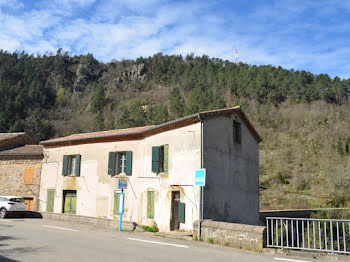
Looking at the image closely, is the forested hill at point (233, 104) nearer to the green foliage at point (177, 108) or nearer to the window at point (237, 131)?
the green foliage at point (177, 108)

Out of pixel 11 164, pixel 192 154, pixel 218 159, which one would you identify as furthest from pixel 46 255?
pixel 11 164

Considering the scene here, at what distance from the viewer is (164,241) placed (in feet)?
35.2

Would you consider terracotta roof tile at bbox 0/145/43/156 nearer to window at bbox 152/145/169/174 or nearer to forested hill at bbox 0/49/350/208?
window at bbox 152/145/169/174

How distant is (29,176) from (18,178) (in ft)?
2.69

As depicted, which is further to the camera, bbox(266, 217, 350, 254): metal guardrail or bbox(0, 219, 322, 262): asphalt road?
bbox(266, 217, 350, 254): metal guardrail

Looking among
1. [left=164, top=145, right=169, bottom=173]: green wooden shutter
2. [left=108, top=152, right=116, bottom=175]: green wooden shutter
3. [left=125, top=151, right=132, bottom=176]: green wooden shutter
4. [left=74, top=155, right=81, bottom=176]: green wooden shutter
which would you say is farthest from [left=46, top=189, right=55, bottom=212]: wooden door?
[left=164, top=145, right=169, bottom=173]: green wooden shutter

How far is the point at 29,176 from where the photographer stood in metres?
21.7

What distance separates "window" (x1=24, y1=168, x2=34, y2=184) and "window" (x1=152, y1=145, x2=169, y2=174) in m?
10.7

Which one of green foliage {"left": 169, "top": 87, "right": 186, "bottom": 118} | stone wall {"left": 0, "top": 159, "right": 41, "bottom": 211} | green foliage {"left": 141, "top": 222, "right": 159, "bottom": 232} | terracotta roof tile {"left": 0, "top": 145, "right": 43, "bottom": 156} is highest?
green foliage {"left": 169, "top": 87, "right": 186, "bottom": 118}

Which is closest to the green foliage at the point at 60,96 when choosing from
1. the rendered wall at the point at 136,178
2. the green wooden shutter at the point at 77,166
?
the rendered wall at the point at 136,178

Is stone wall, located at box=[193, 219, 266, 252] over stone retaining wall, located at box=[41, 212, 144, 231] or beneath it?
over

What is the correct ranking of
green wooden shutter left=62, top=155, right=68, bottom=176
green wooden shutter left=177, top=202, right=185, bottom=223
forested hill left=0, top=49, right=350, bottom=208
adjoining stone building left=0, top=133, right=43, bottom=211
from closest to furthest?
green wooden shutter left=177, top=202, right=185, bottom=223
green wooden shutter left=62, top=155, right=68, bottom=176
adjoining stone building left=0, top=133, right=43, bottom=211
forested hill left=0, top=49, right=350, bottom=208

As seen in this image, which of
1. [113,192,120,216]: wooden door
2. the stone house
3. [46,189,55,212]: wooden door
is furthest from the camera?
[46,189,55,212]: wooden door

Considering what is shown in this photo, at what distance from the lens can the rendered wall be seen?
14.5 metres
